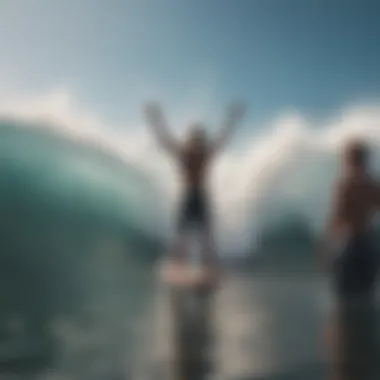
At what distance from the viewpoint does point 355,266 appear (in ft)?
4.19

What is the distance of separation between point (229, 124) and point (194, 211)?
17 centimetres

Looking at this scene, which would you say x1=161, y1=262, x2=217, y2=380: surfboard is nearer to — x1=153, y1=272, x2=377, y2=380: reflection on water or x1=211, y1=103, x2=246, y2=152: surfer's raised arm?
x1=153, y1=272, x2=377, y2=380: reflection on water

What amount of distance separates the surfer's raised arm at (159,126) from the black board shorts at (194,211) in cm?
9

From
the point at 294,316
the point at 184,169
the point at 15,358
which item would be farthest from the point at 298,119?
the point at 15,358

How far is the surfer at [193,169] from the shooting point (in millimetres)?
1286

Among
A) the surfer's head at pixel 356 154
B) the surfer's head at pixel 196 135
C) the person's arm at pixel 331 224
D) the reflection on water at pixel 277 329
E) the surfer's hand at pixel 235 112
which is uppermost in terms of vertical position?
the surfer's hand at pixel 235 112

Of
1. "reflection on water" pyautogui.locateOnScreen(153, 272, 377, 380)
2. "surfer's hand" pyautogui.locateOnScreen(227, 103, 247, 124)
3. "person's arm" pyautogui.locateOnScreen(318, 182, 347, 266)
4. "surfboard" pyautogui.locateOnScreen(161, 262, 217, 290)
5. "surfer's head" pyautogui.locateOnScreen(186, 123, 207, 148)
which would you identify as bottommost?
"reflection on water" pyautogui.locateOnScreen(153, 272, 377, 380)

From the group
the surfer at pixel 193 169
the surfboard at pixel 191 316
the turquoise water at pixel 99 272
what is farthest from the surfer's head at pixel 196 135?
the surfboard at pixel 191 316

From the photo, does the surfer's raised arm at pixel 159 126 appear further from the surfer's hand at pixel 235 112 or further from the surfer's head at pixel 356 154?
the surfer's head at pixel 356 154

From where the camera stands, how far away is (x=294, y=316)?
1249mm

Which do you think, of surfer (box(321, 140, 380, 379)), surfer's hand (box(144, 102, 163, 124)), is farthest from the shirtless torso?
surfer's hand (box(144, 102, 163, 124))

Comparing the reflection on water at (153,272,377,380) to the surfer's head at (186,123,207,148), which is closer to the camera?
the reflection on water at (153,272,377,380)

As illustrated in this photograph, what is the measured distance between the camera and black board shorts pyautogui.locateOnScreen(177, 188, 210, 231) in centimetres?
129

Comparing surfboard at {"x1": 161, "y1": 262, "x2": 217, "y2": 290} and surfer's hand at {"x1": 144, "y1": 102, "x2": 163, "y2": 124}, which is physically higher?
surfer's hand at {"x1": 144, "y1": 102, "x2": 163, "y2": 124}
